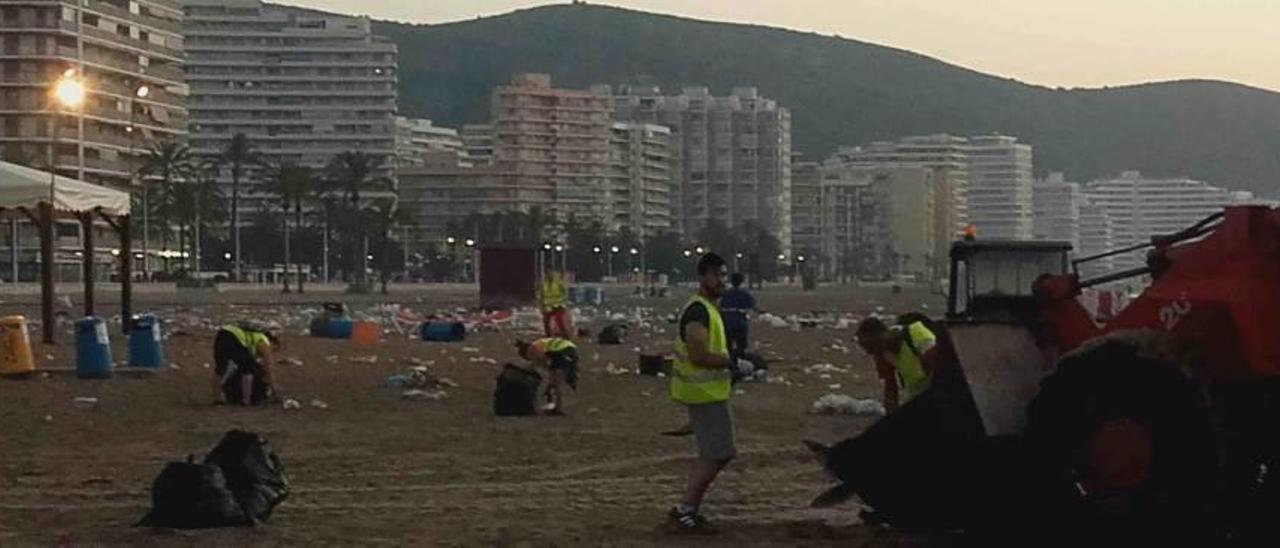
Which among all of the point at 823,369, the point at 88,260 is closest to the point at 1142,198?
the point at 823,369

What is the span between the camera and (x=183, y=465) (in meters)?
11.3

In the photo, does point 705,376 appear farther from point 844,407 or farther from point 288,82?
point 288,82

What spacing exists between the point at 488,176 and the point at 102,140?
242 ft

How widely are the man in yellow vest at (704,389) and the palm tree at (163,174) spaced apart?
299 ft

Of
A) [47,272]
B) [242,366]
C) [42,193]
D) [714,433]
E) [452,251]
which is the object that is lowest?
[242,366]

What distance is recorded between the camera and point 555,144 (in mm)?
191500

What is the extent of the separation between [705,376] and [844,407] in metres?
9.77

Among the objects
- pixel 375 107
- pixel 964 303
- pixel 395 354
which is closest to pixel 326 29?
pixel 375 107

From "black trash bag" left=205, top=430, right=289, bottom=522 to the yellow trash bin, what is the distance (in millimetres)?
12491

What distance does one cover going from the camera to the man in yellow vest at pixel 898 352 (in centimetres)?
1216

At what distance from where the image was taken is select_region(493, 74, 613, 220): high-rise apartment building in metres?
188

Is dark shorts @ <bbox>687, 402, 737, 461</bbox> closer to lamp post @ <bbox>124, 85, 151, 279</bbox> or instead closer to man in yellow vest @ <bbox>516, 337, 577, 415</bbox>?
man in yellow vest @ <bbox>516, 337, 577, 415</bbox>

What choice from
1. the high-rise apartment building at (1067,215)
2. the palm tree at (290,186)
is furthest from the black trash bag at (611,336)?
the high-rise apartment building at (1067,215)

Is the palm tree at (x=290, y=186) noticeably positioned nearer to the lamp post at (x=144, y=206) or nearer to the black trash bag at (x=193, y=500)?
the lamp post at (x=144, y=206)
